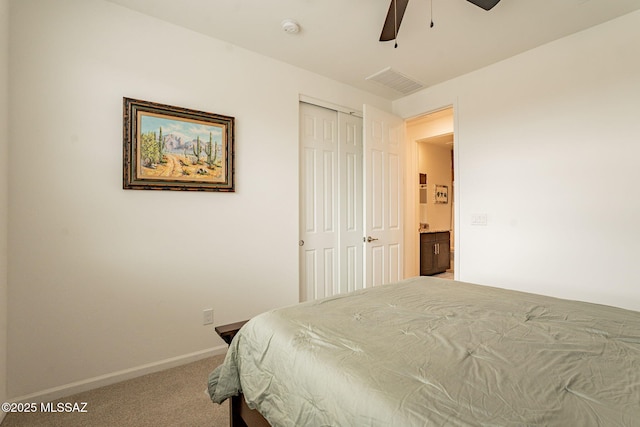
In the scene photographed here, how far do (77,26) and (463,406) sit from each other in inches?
111

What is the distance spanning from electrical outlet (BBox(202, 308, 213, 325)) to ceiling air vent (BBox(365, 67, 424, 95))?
2745 mm

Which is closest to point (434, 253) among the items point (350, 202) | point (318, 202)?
point (350, 202)

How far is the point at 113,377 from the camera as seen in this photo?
2023 mm

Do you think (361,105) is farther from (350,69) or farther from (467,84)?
(467,84)

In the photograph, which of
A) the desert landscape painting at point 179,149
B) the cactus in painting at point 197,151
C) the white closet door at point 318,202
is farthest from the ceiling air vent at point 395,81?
the cactus in painting at point 197,151

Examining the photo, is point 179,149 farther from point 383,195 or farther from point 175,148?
point 383,195

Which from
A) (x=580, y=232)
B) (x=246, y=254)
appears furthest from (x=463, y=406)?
(x=580, y=232)

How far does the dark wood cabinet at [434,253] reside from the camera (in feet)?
16.7

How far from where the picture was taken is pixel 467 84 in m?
3.08

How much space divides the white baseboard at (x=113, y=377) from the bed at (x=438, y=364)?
1167mm

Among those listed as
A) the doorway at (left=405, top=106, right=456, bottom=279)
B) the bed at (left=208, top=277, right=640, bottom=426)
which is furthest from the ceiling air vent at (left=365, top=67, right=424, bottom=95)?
the bed at (left=208, top=277, right=640, bottom=426)

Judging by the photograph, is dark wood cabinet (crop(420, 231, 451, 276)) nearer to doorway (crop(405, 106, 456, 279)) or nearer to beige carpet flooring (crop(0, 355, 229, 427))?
doorway (crop(405, 106, 456, 279))

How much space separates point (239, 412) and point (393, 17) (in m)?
2.25

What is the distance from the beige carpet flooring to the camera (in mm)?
1650
